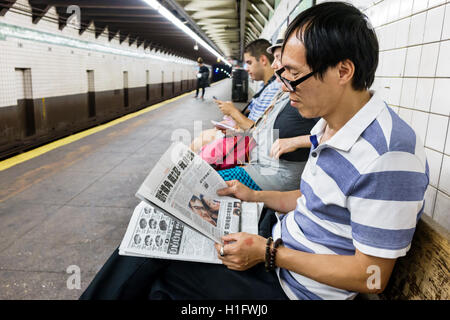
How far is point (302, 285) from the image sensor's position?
109 centimetres

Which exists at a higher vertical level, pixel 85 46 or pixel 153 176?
pixel 85 46

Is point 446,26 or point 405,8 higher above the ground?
point 405,8

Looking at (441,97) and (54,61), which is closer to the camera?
(441,97)

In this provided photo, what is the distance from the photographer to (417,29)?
1605 mm

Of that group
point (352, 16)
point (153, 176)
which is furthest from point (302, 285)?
point (352, 16)

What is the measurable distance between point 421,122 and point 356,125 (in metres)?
0.80

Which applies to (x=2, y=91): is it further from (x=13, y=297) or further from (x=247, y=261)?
(x=247, y=261)

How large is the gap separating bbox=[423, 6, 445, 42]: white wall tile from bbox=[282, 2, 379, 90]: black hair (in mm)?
647

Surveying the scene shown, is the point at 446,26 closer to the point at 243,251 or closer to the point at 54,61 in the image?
the point at 243,251

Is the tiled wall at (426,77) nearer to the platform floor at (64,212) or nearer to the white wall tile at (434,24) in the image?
the white wall tile at (434,24)

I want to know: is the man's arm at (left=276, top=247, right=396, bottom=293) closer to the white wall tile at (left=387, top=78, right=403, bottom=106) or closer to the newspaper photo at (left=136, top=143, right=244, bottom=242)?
the newspaper photo at (left=136, top=143, right=244, bottom=242)

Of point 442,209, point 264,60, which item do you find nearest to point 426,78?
point 442,209
